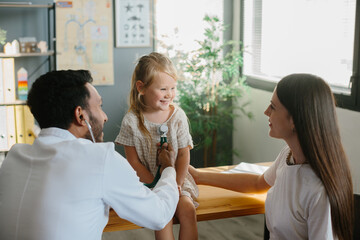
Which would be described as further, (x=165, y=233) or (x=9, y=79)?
A: (x=9, y=79)

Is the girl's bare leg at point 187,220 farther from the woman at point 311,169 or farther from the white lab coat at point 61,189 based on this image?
the white lab coat at point 61,189

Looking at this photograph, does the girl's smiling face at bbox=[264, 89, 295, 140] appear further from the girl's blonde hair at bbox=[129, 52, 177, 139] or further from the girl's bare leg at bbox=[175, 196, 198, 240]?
the girl's blonde hair at bbox=[129, 52, 177, 139]

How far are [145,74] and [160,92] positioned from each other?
4.5 inches

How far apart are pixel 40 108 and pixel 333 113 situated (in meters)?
0.97

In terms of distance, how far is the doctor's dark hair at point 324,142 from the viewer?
1.52 metres

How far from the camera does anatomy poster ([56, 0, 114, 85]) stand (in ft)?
13.6

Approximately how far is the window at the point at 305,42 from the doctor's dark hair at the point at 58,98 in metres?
2.17

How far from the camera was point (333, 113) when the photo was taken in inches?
61.2

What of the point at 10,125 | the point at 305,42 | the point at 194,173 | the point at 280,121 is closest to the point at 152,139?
the point at 194,173

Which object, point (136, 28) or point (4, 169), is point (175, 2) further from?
point (4, 169)

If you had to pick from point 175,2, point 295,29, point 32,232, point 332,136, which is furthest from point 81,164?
point 175,2

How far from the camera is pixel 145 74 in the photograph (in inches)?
85.8

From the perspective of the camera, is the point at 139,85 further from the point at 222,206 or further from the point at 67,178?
the point at 67,178

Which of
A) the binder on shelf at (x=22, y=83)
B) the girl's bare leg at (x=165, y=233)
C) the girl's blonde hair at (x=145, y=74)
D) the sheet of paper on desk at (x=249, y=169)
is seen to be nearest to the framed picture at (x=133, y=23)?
the binder on shelf at (x=22, y=83)
